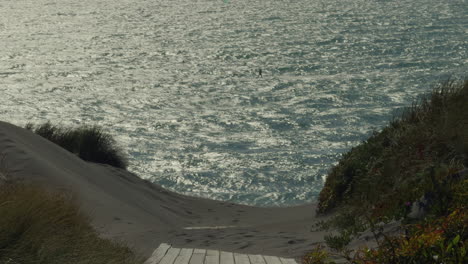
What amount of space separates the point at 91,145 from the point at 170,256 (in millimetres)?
11263

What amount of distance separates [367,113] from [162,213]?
13.5m

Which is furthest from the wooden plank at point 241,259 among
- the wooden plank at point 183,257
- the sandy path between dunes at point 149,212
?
the sandy path between dunes at point 149,212

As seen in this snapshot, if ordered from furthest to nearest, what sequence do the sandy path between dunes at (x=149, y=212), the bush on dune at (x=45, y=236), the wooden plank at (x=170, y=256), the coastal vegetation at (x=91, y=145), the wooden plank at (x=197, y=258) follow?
the coastal vegetation at (x=91, y=145), the sandy path between dunes at (x=149, y=212), the wooden plank at (x=170, y=256), the wooden plank at (x=197, y=258), the bush on dune at (x=45, y=236)

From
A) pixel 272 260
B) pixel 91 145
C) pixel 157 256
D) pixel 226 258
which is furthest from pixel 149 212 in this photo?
pixel 272 260

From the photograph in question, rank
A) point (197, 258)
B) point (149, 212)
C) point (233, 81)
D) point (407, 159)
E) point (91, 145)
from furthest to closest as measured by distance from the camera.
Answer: point (233, 81)
point (91, 145)
point (149, 212)
point (407, 159)
point (197, 258)

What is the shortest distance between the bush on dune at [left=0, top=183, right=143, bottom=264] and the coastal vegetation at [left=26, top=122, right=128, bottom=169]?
10.6 metres

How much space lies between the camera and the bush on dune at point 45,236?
556 centimetres

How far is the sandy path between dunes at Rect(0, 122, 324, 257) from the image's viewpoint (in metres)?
9.42

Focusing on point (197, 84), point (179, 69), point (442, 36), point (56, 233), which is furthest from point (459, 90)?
point (442, 36)

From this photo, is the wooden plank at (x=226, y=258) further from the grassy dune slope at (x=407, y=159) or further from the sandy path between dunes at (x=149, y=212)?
the grassy dune slope at (x=407, y=159)

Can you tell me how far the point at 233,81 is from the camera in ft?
107

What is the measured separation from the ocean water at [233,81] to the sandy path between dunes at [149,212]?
230cm

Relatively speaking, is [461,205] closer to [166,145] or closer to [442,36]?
[166,145]

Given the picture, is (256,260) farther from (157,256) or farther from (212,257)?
(157,256)
